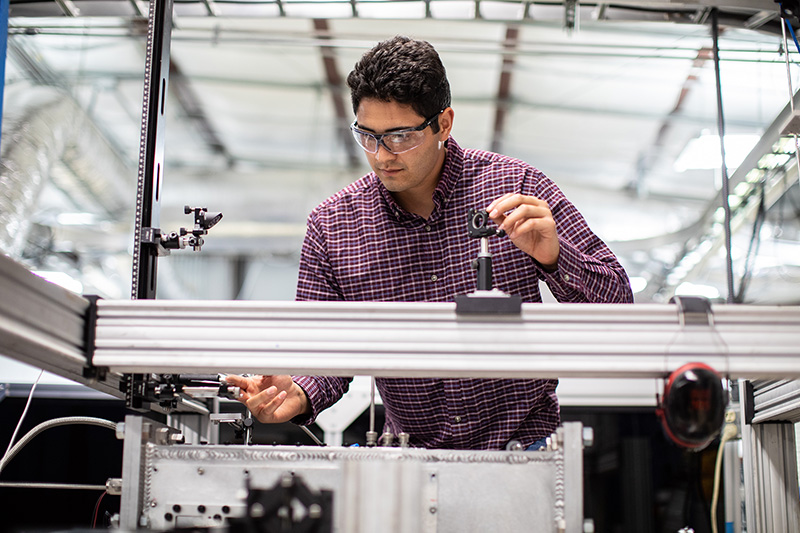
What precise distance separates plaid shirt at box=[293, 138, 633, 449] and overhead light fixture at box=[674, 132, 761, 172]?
2.83 meters

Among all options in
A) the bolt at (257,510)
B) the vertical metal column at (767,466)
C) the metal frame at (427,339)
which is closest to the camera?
the bolt at (257,510)

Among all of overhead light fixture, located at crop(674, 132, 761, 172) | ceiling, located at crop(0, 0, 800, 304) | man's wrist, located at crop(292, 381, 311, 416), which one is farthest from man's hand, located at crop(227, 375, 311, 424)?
overhead light fixture, located at crop(674, 132, 761, 172)

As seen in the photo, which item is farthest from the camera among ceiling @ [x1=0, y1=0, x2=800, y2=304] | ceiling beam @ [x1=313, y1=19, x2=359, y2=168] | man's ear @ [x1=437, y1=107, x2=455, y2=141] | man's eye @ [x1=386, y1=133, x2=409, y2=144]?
ceiling beam @ [x1=313, y1=19, x2=359, y2=168]

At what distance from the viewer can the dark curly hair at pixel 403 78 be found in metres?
1.28

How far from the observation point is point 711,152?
4.41m

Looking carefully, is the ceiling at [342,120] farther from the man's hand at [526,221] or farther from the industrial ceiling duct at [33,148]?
the man's hand at [526,221]

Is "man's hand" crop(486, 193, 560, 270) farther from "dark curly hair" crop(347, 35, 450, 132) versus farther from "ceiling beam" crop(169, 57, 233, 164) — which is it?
"ceiling beam" crop(169, 57, 233, 164)

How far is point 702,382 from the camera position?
0.78m

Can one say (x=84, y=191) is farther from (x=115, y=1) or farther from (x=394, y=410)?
(x=394, y=410)

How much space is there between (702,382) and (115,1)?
2.23m

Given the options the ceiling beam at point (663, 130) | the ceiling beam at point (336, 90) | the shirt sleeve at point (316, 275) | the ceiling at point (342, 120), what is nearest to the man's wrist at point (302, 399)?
the shirt sleeve at point (316, 275)

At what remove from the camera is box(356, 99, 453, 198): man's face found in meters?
1.28

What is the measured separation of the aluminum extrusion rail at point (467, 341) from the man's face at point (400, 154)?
1.52 ft

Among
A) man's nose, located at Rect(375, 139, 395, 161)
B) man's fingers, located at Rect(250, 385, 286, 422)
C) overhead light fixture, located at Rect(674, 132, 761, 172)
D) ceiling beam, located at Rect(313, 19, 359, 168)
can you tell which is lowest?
man's fingers, located at Rect(250, 385, 286, 422)
